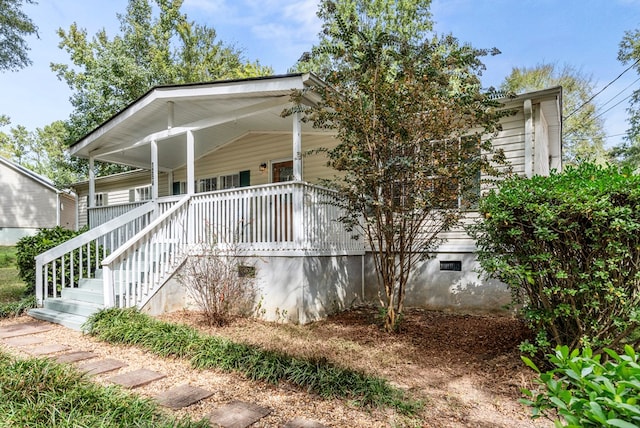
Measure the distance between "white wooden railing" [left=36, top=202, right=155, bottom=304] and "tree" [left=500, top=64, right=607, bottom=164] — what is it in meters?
22.3

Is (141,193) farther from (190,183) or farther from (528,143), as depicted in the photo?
(528,143)

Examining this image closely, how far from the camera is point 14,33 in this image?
1319 cm

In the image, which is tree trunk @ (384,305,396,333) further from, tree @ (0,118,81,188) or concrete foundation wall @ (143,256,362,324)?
tree @ (0,118,81,188)

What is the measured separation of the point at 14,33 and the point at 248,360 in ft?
53.2

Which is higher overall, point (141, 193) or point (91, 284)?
point (141, 193)

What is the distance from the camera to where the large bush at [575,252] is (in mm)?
3033

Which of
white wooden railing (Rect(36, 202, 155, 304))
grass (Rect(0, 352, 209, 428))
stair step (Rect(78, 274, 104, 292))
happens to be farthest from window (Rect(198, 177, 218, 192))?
grass (Rect(0, 352, 209, 428))

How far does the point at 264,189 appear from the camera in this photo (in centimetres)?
627

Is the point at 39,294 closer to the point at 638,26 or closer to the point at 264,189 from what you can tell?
the point at 264,189

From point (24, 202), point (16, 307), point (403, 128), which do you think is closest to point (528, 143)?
point (403, 128)

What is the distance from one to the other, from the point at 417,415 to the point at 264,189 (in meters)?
4.35

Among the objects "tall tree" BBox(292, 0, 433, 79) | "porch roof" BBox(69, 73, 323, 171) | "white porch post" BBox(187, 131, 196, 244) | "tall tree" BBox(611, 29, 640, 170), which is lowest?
A: "white porch post" BBox(187, 131, 196, 244)

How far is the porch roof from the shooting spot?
20.8 feet

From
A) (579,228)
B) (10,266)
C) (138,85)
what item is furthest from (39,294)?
(138,85)
